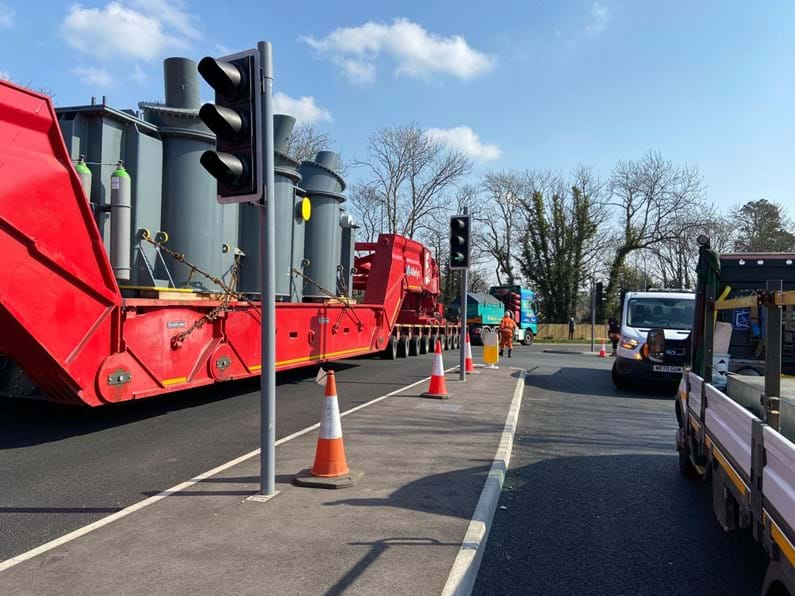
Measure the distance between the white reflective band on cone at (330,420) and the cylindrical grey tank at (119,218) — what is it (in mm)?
4053

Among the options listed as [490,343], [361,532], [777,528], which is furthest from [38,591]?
[490,343]

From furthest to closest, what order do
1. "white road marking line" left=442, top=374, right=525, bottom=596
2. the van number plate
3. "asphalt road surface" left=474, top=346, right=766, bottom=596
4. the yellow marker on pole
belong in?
1. the yellow marker on pole
2. the van number plate
3. "asphalt road surface" left=474, top=346, right=766, bottom=596
4. "white road marking line" left=442, top=374, right=525, bottom=596

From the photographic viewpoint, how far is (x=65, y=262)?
5.89m

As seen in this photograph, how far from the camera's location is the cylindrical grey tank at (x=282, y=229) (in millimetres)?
10727

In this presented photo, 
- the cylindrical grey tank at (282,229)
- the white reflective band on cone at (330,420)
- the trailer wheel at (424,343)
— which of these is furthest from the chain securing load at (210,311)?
the trailer wheel at (424,343)

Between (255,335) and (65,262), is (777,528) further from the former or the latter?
(255,335)

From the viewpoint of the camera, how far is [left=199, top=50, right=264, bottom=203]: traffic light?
14.6 feet

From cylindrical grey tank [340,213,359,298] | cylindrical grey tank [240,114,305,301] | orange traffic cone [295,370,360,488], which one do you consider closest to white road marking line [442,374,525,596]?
orange traffic cone [295,370,360,488]

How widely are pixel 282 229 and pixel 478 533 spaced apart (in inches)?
327

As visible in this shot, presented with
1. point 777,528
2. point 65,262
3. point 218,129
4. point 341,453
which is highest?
point 218,129

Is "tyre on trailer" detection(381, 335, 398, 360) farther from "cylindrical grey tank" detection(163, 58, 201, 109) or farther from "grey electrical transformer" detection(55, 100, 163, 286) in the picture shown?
"grey electrical transformer" detection(55, 100, 163, 286)

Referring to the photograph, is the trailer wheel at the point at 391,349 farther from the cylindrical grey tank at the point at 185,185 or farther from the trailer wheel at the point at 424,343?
the cylindrical grey tank at the point at 185,185

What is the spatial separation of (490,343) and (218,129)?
36.2 ft

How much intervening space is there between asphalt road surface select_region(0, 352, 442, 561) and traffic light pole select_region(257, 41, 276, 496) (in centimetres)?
116
